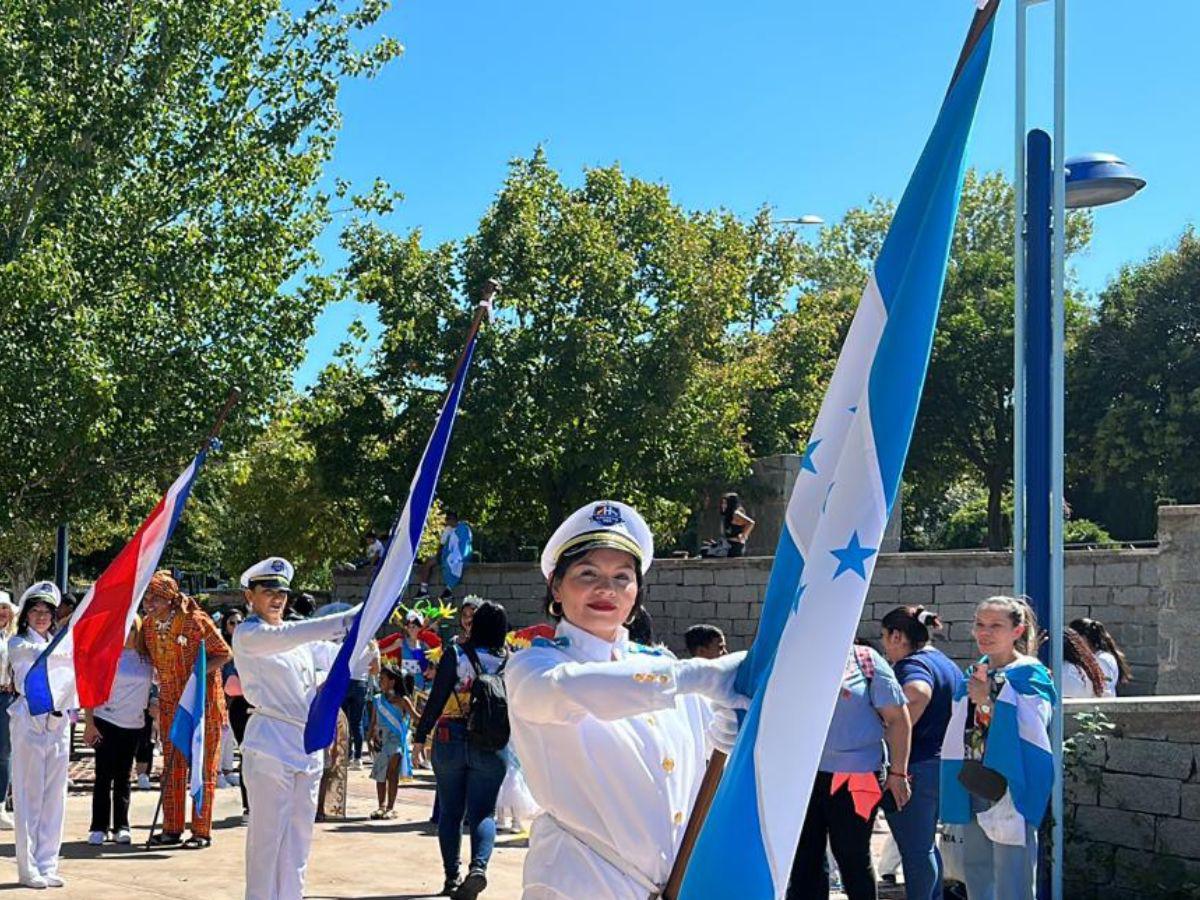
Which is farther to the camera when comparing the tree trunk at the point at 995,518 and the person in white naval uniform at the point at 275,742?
the tree trunk at the point at 995,518

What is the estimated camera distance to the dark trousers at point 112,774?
459 inches

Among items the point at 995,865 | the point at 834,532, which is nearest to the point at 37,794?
the point at 995,865

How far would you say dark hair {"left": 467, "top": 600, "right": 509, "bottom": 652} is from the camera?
404 inches

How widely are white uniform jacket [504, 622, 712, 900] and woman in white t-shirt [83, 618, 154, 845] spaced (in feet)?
27.2

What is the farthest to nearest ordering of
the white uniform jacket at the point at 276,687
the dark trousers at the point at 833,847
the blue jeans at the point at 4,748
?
the blue jeans at the point at 4,748 → the white uniform jacket at the point at 276,687 → the dark trousers at the point at 833,847

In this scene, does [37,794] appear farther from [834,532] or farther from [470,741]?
[834,532]

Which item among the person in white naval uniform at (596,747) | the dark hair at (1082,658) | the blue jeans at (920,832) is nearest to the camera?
the person in white naval uniform at (596,747)

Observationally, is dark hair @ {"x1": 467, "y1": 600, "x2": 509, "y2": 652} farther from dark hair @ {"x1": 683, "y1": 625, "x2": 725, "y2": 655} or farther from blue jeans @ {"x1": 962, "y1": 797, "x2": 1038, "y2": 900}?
blue jeans @ {"x1": 962, "y1": 797, "x2": 1038, "y2": 900}

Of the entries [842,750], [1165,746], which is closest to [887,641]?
[842,750]

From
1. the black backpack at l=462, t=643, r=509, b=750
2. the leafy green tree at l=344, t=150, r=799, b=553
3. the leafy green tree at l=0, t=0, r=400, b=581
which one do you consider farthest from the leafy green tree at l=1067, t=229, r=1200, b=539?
the black backpack at l=462, t=643, r=509, b=750

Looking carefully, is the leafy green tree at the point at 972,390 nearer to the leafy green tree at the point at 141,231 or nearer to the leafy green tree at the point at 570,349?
the leafy green tree at the point at 570,349

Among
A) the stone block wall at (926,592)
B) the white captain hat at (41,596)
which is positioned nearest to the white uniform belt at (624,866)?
the white captain hat at (41,596)

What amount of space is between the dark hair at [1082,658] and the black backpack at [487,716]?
351 cm

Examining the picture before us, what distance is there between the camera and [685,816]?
4.00 meters
